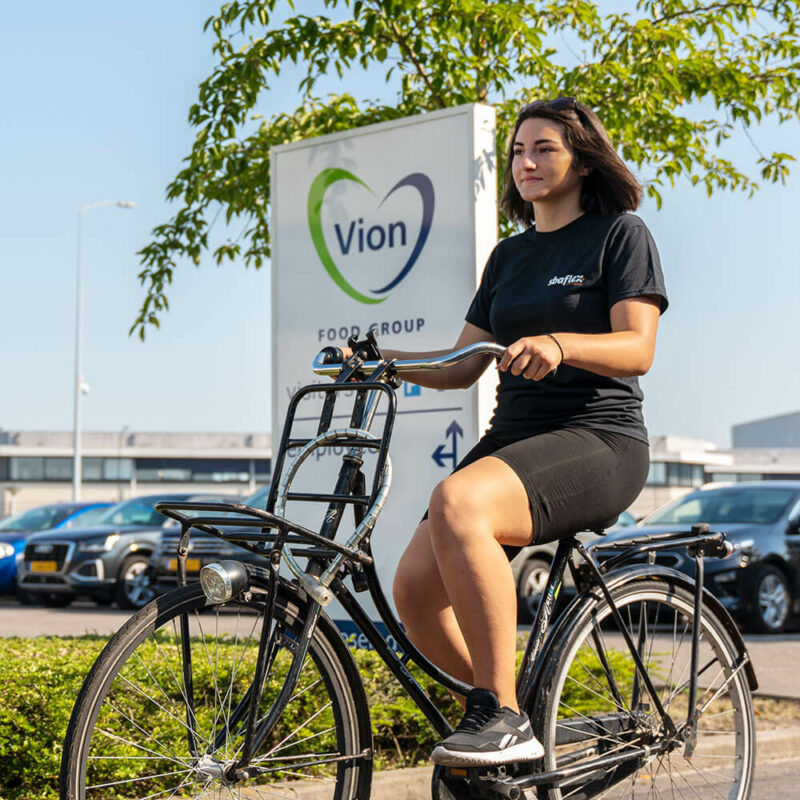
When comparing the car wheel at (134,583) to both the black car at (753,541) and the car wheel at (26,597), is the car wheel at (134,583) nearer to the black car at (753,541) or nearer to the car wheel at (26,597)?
the car wheel at (26,597)

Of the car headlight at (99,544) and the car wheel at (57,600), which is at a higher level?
the car headlight at (99,544)

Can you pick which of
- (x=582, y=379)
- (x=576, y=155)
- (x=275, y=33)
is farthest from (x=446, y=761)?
(x=275, y=33)

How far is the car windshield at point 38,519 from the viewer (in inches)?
762

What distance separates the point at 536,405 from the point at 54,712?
2.04 meters

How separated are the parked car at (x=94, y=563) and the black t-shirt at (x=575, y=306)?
1278cm

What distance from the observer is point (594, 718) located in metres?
3.50

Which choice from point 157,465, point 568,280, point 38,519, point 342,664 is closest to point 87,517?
point 38,519

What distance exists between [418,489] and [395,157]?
1.80 meters

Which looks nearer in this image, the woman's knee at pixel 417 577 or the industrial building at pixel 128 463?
the woman's knee at pixel 417 577

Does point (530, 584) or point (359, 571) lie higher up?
point (359, 571)

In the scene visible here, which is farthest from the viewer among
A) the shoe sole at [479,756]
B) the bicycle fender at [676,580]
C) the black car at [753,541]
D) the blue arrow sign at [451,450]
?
the black car at [753,541]

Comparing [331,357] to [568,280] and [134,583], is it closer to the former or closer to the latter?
[568,280]

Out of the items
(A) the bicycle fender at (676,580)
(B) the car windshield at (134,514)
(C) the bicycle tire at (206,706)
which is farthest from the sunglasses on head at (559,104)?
(B) the car windshield at (134,514)

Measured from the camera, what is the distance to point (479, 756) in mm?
2926
